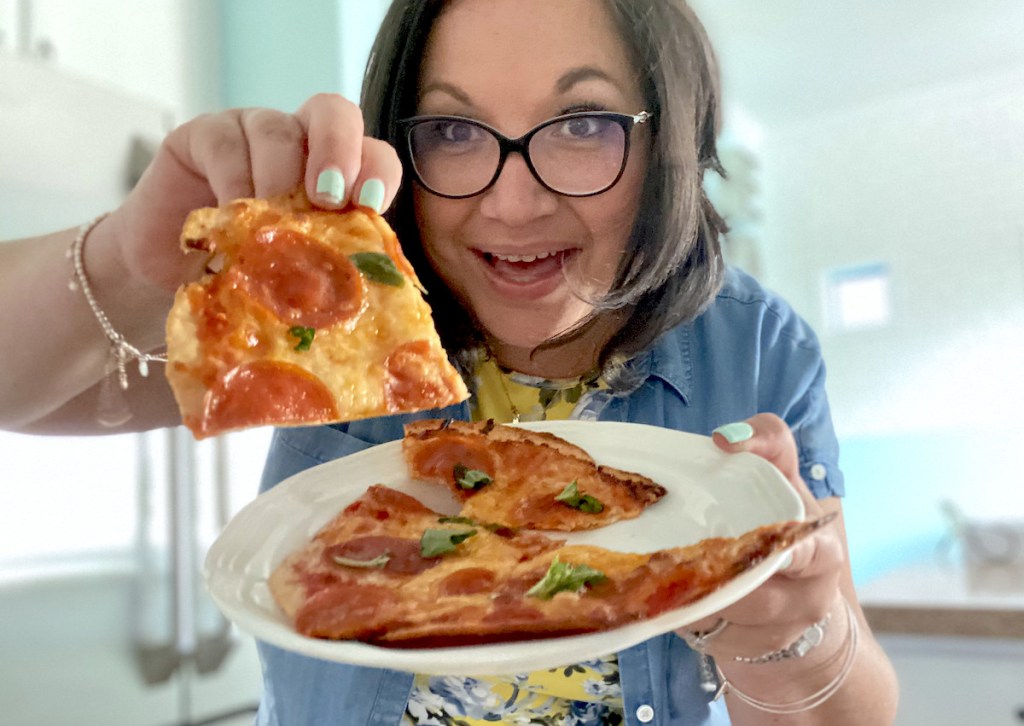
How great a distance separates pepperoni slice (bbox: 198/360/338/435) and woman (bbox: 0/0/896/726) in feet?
0.58

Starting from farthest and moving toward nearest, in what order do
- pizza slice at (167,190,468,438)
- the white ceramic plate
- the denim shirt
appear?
the denim shirt → pizza slice at (167,190,468,438) → the white ceramic plate

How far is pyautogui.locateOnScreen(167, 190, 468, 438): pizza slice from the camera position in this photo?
559 millimetres

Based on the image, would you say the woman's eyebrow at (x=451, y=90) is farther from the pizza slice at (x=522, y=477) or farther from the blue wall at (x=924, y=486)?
the blue wall at (x=924, y=486)

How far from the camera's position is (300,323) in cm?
62

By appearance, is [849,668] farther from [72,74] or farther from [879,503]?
[879,503]

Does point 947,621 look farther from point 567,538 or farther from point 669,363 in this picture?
point 567,538

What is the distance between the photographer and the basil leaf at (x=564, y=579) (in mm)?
516

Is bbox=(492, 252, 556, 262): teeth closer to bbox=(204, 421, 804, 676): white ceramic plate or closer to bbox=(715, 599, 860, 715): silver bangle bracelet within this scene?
bbox=(204, 421, 804, 676): white ceramic plate

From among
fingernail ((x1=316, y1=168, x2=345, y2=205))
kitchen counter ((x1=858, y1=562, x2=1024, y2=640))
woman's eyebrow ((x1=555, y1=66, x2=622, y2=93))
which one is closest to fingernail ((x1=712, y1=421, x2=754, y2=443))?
fingernail ((x1=316, y1=168, x2=345, y2=205))

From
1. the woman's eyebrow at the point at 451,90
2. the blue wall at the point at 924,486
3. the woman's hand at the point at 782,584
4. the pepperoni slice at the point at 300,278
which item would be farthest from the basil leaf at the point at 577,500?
the blue wall at the point at 924,486

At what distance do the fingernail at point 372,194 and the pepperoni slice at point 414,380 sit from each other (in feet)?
0.36

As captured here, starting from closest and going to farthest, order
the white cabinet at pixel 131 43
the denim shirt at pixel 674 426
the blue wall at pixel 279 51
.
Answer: the denim shirt at pixel 674 426, the white cabinet at pixel 131 43, the blue wall at pixel 279 51

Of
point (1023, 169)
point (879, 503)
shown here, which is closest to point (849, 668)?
point (879, 503)

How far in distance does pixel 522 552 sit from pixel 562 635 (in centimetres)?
13
